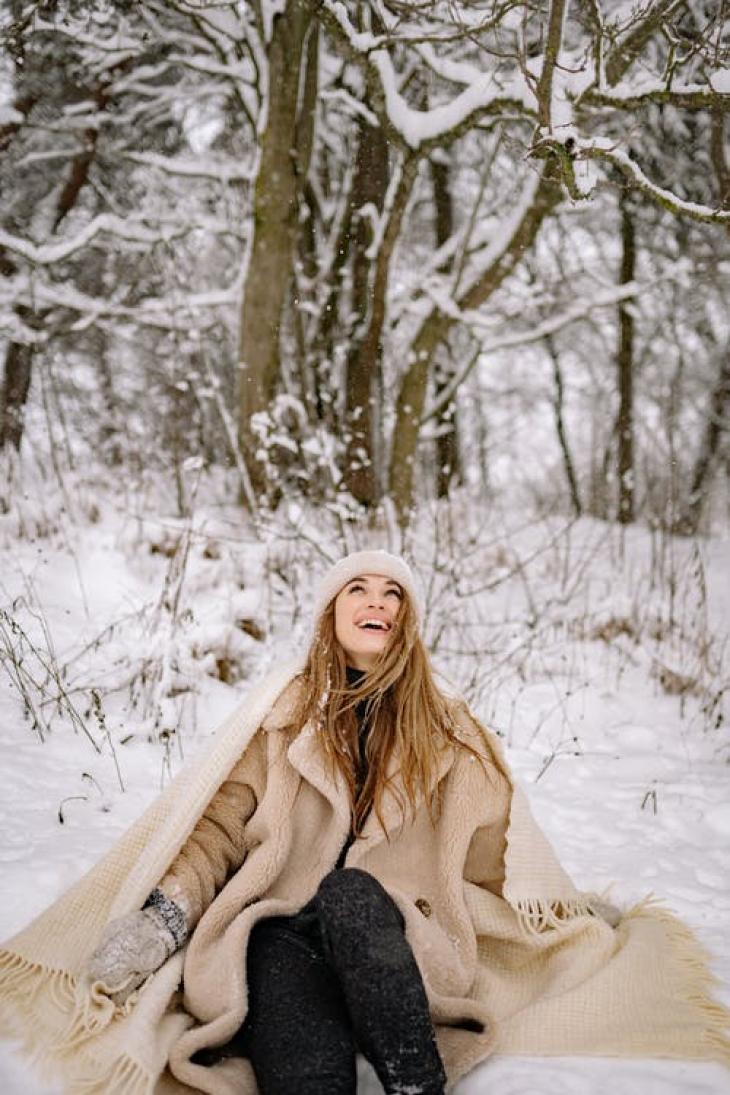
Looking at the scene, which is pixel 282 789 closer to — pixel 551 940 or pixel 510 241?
pixel 551 940

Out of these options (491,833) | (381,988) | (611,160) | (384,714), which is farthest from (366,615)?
(611,160)

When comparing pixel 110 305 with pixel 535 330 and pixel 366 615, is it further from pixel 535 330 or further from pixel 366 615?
pixel 366 615

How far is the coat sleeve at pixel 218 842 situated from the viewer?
69.9 inches

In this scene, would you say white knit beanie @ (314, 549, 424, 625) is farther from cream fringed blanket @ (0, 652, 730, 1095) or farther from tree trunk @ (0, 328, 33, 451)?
tree trunk @ (0, 328, 33, 451)

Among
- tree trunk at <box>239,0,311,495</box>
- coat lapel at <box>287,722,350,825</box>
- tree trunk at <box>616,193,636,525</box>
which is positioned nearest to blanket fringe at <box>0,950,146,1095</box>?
coat lapel at <box>287,722,350,825</box>

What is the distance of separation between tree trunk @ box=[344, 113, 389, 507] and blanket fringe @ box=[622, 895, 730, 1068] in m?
3.43

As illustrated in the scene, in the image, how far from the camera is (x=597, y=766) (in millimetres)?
3453

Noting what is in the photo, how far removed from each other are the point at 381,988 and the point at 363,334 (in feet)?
16.0

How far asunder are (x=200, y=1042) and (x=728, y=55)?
3507mm

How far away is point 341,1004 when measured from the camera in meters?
1.61

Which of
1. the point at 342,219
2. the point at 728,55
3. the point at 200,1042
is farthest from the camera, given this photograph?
the point at 342,219

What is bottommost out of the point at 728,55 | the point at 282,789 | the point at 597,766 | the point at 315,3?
the point at 597,766

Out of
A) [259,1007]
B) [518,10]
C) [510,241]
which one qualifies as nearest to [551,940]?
[259,1007]

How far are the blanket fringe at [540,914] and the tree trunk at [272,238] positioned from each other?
3.55 metres
